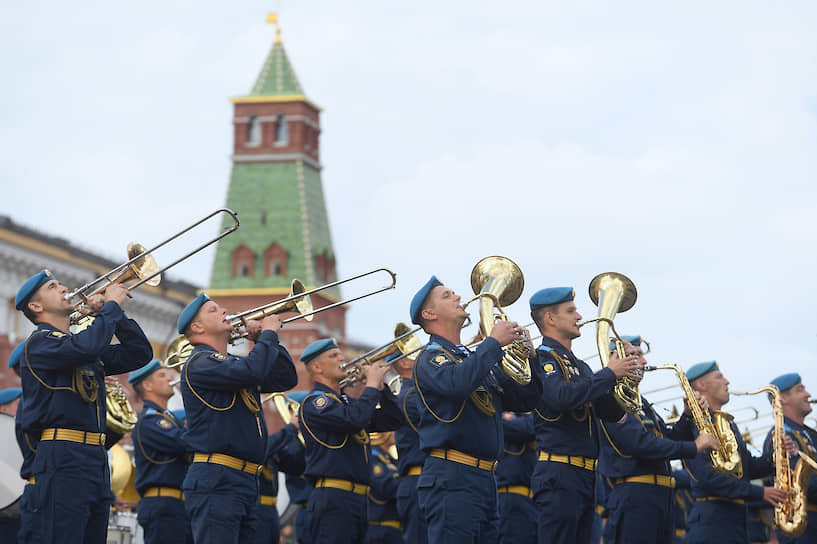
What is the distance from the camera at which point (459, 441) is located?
28.4 ft

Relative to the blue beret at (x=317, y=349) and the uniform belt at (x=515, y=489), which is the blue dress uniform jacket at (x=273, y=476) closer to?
the blue beret at (x=317, y=349)

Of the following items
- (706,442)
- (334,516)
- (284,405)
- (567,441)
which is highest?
(284,405)

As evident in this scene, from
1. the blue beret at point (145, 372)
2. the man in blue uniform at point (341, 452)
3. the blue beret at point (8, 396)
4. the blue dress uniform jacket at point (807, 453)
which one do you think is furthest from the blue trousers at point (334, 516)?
the blue dress uniform jacket at point (807, 453)

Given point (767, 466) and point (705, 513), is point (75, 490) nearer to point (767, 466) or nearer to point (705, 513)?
point (705, 513)

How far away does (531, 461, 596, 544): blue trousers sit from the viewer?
9180mm

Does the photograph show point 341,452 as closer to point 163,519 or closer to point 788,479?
point 163,519

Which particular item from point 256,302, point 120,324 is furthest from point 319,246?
point 120,324

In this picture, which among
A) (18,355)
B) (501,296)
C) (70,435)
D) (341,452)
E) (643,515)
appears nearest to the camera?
(70,435)

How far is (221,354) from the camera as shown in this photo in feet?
31.2

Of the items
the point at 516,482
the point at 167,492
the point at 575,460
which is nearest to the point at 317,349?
the point at 167,492

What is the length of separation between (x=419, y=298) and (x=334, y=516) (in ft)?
7.34

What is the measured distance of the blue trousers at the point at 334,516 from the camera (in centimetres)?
1062

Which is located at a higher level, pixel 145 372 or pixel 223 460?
pixel 145 372

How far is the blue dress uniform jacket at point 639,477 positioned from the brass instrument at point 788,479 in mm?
1536
